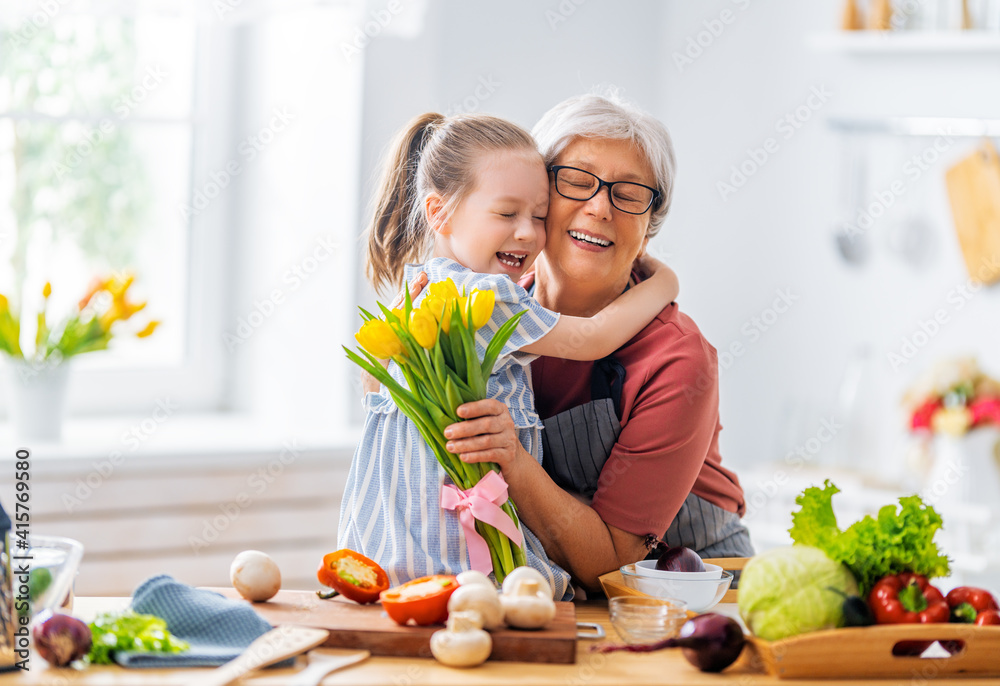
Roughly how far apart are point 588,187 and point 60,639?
0.98 meters

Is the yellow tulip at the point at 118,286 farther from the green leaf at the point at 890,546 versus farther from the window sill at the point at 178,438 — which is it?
the green leaf at the point at 890,546

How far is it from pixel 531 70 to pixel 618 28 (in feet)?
1.28

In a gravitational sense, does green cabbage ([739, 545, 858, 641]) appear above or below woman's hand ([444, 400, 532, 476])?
below

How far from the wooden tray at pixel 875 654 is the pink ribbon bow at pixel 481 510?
334mm

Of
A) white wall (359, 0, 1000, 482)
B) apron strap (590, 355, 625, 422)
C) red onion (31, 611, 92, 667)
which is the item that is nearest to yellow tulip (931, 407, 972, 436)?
white wall (359, 0, 1000, 482)

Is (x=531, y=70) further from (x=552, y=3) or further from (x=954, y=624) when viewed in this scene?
(x=954, y=624)

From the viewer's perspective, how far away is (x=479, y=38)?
3094 mm

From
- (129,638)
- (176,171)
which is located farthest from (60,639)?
(176,171)

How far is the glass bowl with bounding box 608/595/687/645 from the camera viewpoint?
1.17m

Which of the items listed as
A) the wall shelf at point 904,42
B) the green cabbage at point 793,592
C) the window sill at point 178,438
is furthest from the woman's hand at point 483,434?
the wall shelf at point 904,42

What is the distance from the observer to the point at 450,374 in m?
1.27

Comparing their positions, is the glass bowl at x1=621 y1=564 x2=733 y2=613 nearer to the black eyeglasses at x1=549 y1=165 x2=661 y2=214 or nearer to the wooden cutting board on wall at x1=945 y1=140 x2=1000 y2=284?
the black eyeglasses at x1=549 y1=165 x2=661 y2=214

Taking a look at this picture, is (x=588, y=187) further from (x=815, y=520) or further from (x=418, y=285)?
(x=815, y=520)

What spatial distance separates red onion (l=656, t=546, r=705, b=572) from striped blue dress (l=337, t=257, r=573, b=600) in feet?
0.46
